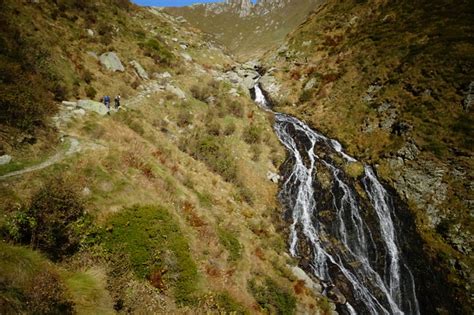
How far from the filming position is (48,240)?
994cm

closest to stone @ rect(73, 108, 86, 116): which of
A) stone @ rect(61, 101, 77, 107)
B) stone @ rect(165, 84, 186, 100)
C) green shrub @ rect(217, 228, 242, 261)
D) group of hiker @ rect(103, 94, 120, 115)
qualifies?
stone @ rect(61, 101, 77, 107)

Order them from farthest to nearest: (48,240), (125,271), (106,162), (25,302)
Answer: (106,162)
(125,271)
(48,240)
(25,302)

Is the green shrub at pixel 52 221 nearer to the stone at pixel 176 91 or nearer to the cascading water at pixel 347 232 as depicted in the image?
the cascading water at pixel 347 232

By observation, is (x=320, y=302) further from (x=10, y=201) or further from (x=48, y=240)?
(x=10, y=201)

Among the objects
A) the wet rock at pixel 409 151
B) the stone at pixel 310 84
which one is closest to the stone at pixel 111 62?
the stone at pixel 310 84

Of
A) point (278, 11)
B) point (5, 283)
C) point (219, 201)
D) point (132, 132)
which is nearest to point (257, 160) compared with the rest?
point (219, 201)

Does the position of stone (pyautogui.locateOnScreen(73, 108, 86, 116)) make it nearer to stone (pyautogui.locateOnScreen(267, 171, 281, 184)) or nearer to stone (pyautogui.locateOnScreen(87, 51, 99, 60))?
stone (pyautogui.locateOnScreen(87, 51, 99, 60))

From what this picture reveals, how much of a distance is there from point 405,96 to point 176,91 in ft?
71.3

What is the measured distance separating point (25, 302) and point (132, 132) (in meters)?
14.3

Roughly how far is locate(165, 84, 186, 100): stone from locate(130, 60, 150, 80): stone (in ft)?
7.33

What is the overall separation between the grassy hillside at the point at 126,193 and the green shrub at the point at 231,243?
7 centimetres

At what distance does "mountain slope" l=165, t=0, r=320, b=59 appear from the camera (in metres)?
113

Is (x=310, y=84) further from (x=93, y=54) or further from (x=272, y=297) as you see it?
(x=272, y=297)

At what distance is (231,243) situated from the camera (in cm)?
1619
